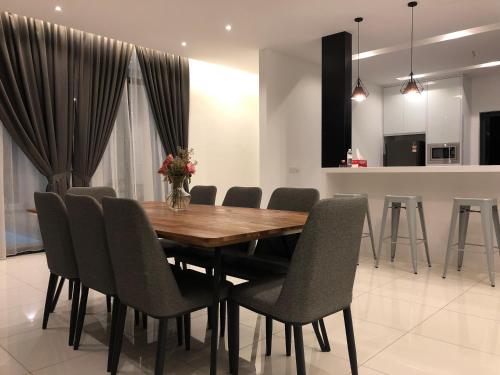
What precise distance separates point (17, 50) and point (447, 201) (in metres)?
5.11

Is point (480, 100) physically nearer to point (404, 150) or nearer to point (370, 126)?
point (404, 150)

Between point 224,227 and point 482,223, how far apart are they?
278cm

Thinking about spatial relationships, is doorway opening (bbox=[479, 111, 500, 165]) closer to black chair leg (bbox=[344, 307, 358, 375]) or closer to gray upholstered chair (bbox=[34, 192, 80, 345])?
black chair leg (bbox=[344, 307, 358, 375])

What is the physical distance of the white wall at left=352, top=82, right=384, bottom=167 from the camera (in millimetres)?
7859

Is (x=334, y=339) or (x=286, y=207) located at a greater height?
(x=286, y=207)

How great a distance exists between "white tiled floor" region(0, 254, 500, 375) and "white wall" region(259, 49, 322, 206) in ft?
9.55

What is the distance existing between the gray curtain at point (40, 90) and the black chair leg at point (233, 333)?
12.6ft

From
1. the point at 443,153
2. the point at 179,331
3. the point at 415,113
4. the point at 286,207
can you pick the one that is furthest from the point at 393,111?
the point at 179,331

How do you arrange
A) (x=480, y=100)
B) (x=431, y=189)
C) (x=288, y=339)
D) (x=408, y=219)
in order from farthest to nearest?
(x=480, y=100)
(x=431, y=189)
(x=408, y=219)
(x=288, y=339)

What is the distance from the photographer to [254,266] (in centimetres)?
245

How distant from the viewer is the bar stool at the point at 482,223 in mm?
3537

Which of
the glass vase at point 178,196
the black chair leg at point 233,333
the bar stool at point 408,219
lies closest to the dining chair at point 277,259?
the black chair leg at point 233,333

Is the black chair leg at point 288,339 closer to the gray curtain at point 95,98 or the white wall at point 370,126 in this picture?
the gray curtain at point 95,98

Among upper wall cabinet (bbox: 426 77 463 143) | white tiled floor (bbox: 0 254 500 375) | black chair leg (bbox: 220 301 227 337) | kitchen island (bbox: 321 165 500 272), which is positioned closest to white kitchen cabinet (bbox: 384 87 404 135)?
upper wall cabinet (bbox: 426 77 463 143)
